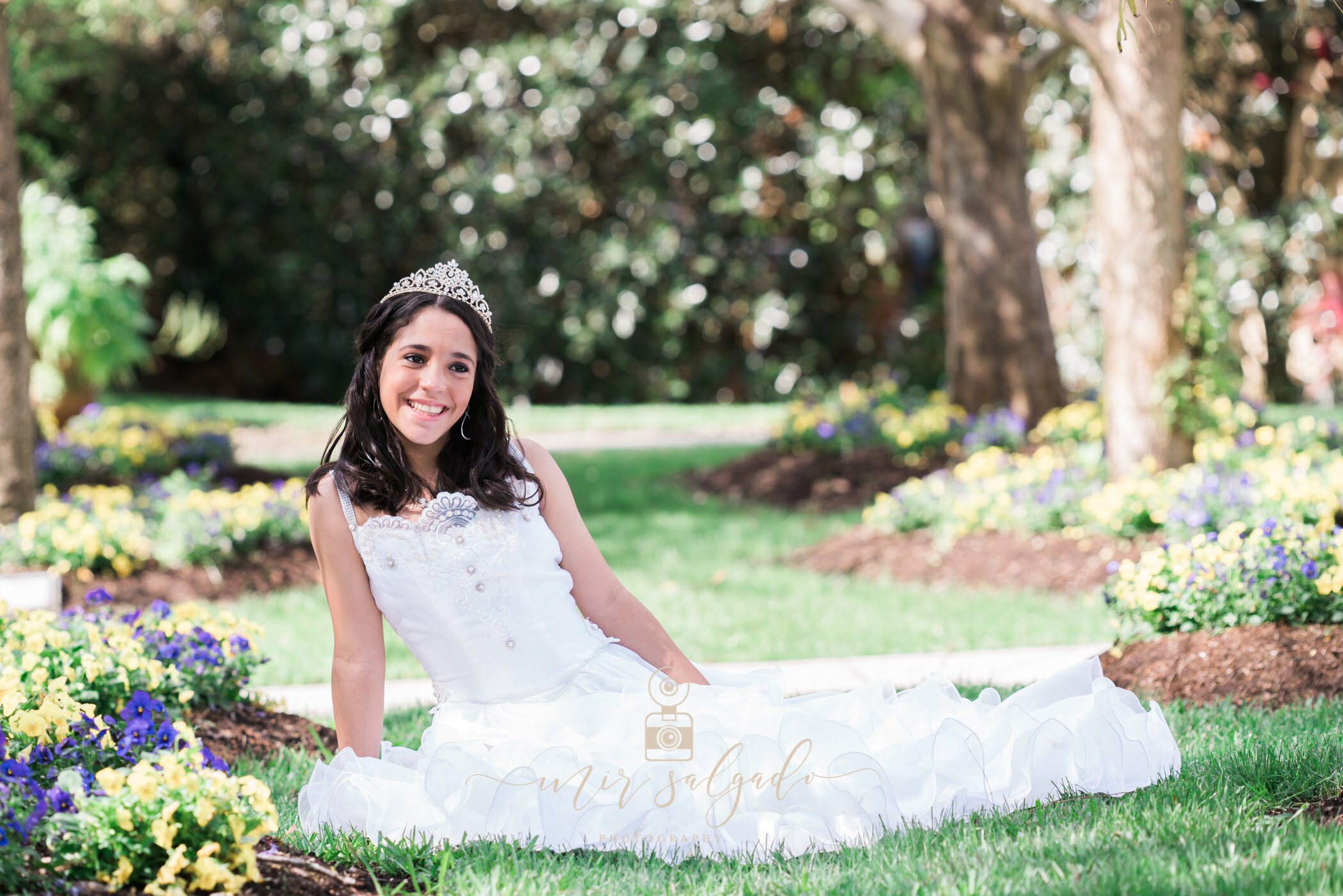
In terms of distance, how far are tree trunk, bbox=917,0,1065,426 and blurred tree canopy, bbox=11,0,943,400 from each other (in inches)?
173

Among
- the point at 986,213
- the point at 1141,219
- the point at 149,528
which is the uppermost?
the point at 986,213

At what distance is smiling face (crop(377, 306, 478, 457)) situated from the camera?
9.64 ft

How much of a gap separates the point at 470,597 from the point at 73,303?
25.0 ft

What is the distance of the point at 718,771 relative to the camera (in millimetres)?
2676

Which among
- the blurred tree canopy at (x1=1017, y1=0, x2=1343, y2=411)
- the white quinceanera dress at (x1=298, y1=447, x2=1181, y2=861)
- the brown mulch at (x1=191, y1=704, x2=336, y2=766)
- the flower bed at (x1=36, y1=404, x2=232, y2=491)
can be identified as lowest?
the brown mulch at (x1=191, y1=704, x2=336, y2=766)

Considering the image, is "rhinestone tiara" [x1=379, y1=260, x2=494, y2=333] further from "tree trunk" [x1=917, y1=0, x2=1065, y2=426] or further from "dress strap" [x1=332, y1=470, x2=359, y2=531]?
"tree trunk" [x1=917, y1=0, x2=1065, y2=426]

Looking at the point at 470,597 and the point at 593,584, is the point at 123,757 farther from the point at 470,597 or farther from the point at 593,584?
the point at 593,584

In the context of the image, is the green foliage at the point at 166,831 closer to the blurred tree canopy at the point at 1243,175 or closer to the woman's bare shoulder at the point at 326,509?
the woman's bare shoulder at the point at 326,509

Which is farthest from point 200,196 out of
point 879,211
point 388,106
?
point 879,211

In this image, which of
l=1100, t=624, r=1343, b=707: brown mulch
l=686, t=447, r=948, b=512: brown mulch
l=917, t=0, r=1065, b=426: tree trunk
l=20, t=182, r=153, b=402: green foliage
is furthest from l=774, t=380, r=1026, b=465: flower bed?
l=20, t=182, r=153, b=402: green foliage

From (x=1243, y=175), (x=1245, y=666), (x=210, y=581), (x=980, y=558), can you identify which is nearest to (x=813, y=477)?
(x=980, y=558)

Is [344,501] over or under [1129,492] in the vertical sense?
over

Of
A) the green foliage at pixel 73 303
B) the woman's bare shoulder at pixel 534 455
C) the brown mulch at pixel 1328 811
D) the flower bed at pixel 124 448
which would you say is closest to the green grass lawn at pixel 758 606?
the woman's bare shoulder at pixel 534 455

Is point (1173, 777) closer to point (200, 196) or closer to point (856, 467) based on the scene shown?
point (856, 467)
